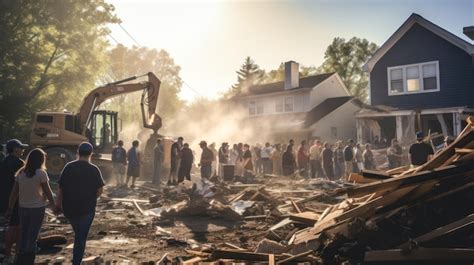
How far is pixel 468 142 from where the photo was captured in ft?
20.9

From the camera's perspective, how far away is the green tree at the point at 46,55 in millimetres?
23812

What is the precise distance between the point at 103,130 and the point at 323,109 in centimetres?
1934

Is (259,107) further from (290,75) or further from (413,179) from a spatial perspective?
(413,179)

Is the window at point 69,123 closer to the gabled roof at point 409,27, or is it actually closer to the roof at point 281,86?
the gabled roof at point 409,27

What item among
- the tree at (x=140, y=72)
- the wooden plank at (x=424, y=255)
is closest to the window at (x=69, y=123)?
the wooden plank at (x=424, y=255)

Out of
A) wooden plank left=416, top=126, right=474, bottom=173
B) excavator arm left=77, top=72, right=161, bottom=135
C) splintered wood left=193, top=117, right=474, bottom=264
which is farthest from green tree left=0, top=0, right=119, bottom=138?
wooden plank left=416, top=126, right=474, bottom=173

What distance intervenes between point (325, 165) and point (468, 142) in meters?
10.7

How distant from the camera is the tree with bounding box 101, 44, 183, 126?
63.9 meters

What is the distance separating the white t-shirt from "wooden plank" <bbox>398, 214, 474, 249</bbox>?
531 cm

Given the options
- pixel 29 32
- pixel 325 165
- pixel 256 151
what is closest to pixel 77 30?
pixel 29 32

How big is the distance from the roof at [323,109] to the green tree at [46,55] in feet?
61.9

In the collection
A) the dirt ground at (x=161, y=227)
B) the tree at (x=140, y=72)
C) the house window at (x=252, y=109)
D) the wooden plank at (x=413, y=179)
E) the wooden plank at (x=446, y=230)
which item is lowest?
the dirt ground at (x=161, y=227)

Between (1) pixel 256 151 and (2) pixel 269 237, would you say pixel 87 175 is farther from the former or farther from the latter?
(1) pixel 256 151

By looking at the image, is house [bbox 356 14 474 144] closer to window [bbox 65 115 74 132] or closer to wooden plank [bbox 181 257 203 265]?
window [bbox 65 115 74 132]
